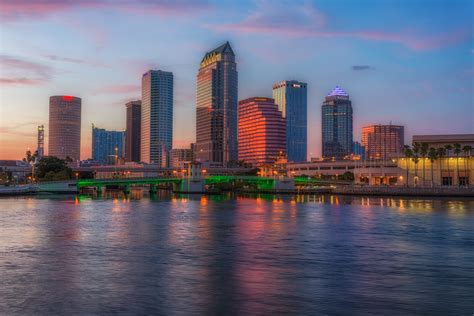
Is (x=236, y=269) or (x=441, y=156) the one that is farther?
(x=441, y=156)

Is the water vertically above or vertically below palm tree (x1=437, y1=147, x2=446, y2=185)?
below

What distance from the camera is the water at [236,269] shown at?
25.2m

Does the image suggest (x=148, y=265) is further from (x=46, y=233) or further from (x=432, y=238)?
(x=432, y=238)

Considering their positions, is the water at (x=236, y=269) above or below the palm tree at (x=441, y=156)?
below

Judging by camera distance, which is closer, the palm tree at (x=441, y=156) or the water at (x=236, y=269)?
the water at (x=236, y=269)

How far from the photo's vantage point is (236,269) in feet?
112

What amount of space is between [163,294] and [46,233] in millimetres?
29978

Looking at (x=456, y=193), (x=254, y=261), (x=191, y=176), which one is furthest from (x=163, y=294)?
(x=191, y=176)

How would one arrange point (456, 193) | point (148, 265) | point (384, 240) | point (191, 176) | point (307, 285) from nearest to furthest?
1. point (307, 285)
2. point (148, 265)
3. point (384, 240)
4. point (456, 193)
5. point (191, 176)

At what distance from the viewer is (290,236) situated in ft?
172

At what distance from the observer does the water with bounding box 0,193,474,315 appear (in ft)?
82.8

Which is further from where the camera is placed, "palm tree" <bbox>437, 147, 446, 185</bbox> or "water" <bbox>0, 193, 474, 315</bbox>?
"palm tree" <bbox>437, 147, 446, 185</bbox>

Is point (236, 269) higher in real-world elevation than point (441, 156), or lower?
lower

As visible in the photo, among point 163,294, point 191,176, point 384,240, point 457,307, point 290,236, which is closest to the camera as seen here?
point 457,307
